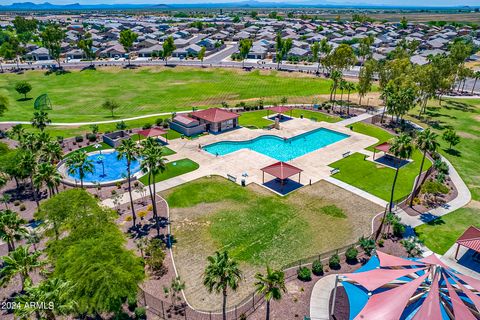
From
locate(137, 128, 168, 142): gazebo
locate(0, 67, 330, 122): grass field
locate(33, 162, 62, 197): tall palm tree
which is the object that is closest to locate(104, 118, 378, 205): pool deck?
locate(137, 128, 168, 142): gazebo

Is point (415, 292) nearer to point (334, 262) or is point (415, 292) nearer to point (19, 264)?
point (334, 262)

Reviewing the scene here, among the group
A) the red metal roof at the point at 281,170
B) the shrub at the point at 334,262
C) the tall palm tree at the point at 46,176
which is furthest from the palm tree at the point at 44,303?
the red metal roof at the point at 281,170

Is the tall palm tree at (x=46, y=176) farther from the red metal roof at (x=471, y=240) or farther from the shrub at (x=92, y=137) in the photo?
the red metal roof at (x=471, y=240)

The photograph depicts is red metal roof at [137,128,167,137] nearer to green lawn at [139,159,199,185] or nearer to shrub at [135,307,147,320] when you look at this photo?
green lawn at [139,159,199,185]

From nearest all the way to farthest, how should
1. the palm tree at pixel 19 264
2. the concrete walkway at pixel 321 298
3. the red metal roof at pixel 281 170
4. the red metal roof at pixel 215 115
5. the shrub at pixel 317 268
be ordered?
the palm tree at pixel 19 264 → the concrete walkway at pixel 321 298 → the shrub at pixel 317 268 → the red metal roof at pixel 281 170 → the red metal roof at pixel 215 115

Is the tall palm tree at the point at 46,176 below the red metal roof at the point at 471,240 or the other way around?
the other way around

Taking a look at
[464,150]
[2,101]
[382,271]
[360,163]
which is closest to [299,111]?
[360,163]

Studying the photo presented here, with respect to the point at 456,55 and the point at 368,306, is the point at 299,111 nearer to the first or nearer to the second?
the point at 456,55

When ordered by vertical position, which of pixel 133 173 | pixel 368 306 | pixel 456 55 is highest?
pixel 456 55
